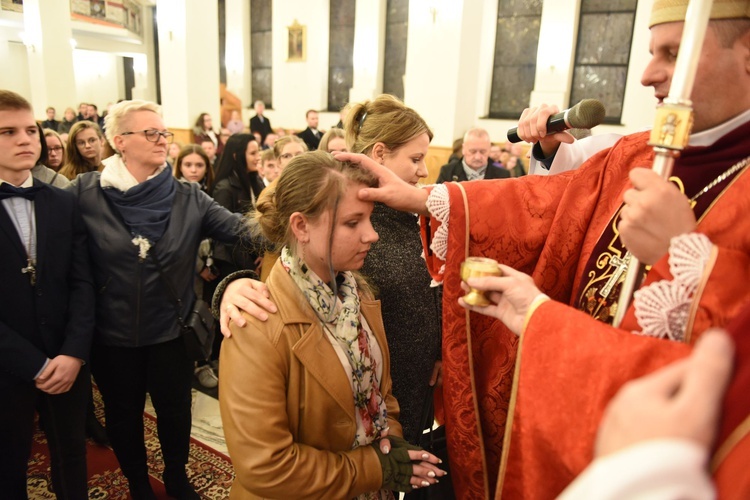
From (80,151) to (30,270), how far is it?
7.15ft

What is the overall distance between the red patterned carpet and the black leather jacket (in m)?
0.93

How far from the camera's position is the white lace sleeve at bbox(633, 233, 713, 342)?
3.16ft

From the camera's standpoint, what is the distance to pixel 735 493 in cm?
74

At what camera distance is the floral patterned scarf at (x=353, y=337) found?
62.5 inches

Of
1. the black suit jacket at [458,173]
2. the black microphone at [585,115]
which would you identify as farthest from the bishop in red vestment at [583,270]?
the black suit jacket at [458,173]

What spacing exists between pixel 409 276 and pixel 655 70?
1.13 meters

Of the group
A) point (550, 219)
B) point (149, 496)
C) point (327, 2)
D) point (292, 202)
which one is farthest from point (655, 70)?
point (327, 2)

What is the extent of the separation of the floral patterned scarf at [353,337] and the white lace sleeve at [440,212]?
33 cm

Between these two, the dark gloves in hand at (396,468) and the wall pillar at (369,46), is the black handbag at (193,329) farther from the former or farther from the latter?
the wall pillar at (369,46)

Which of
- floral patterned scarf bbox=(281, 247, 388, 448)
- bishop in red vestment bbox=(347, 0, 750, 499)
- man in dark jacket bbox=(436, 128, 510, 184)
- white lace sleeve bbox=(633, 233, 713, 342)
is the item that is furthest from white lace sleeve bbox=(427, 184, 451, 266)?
man in dark jacket bbox=(436, 128, 510, 184)

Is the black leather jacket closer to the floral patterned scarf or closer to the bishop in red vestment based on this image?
the floral patterned scarf

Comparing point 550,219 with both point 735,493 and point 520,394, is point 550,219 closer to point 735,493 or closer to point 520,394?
point 520,394

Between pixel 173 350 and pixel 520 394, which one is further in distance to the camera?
pixel 173 350

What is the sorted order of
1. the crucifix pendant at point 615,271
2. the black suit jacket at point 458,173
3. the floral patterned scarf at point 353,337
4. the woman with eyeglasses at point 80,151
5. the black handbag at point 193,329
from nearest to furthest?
the crucifix pendant at point 615,271 < the floral patterned scarf at point 353,337 < the black handbag at point 193,329 < the woman with eyeglasses at point 80,151 < the black suit jacket at point 458,173
